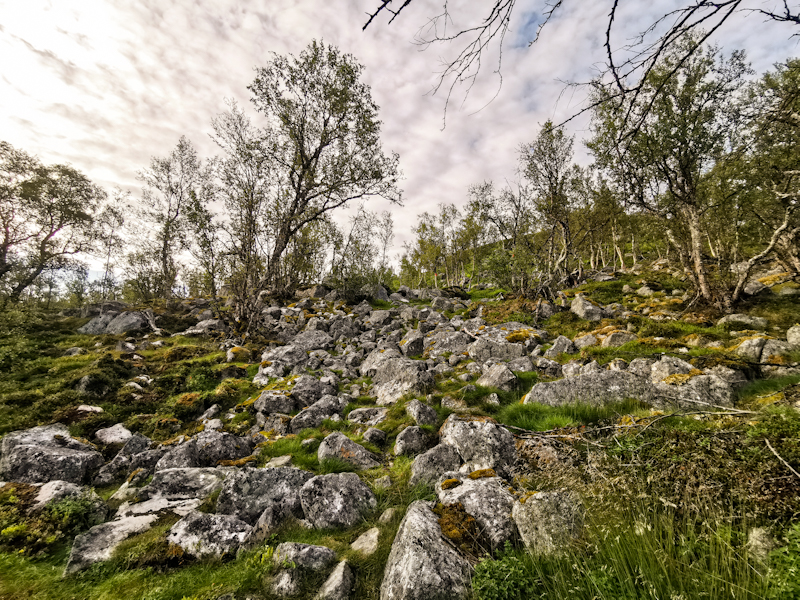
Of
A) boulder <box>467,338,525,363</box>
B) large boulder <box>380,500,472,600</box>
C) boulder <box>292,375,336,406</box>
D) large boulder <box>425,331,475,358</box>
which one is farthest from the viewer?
large boulder <box>425,331,475,358</box>

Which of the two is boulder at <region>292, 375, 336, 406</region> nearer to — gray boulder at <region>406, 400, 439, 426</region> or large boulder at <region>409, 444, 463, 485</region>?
gray boulder at <region>406, 400, 439, 426</region>

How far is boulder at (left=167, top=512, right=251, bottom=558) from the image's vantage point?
4.49 m

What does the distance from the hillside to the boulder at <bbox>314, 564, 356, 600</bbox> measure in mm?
46

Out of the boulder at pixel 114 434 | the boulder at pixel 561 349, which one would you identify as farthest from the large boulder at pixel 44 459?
the boulder at pixel 561 349

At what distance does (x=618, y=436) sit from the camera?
14.9 ft

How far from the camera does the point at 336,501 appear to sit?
5535mm

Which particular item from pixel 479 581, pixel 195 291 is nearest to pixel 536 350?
pixel 479 581

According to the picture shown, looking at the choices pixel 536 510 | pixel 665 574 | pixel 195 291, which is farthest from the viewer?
pixel 195 291

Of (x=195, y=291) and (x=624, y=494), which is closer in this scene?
(x=624, y=494)

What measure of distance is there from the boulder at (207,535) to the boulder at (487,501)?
3407mm

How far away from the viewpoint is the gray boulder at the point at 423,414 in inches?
339

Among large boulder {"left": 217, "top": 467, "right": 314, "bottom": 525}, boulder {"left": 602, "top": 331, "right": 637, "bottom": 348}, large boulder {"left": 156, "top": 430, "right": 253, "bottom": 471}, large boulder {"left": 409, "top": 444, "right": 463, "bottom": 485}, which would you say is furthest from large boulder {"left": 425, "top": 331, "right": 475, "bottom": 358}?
large boulder {"left": 217, "top": 467, "right": 314, "bottom": 525}

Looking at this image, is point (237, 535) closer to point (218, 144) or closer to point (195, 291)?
point (218, 144)

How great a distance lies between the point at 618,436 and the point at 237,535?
243 inches
